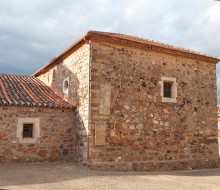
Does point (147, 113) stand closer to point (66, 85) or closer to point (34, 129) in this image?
point (66, 85)

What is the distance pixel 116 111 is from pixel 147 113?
49.8 inches

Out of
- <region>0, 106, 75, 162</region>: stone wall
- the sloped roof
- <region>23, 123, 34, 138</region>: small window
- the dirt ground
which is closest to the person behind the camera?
the dirt ground

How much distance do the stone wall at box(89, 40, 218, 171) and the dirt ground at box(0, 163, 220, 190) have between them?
983 mm

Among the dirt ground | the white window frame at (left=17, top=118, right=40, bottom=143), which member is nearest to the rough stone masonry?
the dirt ground

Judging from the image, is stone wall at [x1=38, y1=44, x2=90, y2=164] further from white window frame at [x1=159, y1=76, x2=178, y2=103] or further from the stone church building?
white window frame at [x1=159, y1=76, x2=178, y2=103]

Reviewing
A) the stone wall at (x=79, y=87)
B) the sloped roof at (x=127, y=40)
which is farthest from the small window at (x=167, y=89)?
the stone wall at (x=79, y=87)

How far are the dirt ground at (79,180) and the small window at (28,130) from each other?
1016mm

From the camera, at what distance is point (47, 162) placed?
369 inches

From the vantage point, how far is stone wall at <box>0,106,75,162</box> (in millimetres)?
8992

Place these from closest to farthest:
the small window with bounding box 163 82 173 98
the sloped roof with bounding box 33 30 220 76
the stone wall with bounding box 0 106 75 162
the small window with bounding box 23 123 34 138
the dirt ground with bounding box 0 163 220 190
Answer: the dirt ground with bounding box 0 163 220 190, the stone wall with bounding box 0 106 75 162, the sloped roof with bounding box 33 30 220 76, the small window with bounding box 23 123 34 138, the small window with bounding box 163 82 173 98

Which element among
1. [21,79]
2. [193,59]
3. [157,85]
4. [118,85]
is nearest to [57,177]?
[118,85]

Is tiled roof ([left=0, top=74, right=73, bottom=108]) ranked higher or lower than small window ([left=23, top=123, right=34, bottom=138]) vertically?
higher

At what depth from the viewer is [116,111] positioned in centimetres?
930

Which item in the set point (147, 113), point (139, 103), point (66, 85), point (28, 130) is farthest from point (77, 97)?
point (147, 113)
